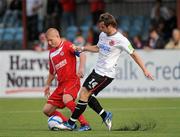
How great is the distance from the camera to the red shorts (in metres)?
14.2

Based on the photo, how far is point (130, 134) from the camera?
13148mm

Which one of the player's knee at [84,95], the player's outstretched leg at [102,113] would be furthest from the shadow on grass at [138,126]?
the player's knee at [84,95]

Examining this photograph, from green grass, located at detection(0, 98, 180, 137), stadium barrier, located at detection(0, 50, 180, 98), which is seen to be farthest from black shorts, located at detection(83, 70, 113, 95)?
stadium barrier, located at detection(0, 50, 180, 98)

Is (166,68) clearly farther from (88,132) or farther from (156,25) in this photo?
(88,132)

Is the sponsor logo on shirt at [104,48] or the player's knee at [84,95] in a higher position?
the sponsor logo on shirt at [104,48]

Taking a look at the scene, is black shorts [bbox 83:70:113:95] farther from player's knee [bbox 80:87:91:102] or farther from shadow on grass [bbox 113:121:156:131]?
shadow on grass [bbox 113:121:156:131]

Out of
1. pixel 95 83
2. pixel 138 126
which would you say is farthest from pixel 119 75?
pixel 95 83

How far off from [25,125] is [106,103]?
601 cm

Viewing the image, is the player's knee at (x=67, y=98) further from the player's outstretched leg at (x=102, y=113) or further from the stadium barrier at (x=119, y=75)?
the stadium barrier at (x=119, y=75)

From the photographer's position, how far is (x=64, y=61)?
14281mm

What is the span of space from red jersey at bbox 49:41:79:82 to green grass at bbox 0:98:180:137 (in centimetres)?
106

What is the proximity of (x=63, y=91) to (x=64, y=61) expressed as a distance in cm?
54

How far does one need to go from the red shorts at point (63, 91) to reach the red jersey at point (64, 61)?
9cm

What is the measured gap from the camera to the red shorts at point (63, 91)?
559 inches
